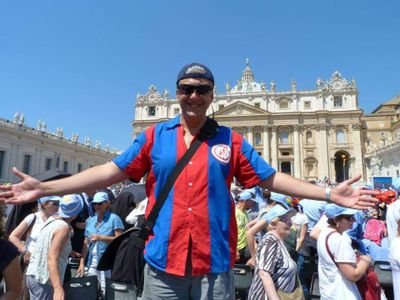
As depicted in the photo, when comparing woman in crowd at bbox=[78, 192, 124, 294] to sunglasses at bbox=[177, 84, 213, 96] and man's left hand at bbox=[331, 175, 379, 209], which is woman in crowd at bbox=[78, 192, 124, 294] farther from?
man's left hand at bbox=[331, 175, 379, 209]

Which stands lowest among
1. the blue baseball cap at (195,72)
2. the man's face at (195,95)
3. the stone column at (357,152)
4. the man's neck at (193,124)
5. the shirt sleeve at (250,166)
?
the shirt sleeve at (250,166)

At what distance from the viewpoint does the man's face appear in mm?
1899

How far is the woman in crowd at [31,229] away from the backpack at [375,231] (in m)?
4.61

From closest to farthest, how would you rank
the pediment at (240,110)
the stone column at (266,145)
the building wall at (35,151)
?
the building wall at (35,151)
the stone column at (266,145)
the pediment at (240,110)

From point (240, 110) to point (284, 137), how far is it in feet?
28.0

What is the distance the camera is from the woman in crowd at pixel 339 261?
9.05 ft

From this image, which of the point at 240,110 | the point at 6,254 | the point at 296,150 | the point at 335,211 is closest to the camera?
the point at 6,254

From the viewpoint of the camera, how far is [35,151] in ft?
112

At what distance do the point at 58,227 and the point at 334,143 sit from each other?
52.5 meters

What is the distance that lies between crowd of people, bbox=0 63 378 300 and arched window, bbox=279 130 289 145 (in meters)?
52.5

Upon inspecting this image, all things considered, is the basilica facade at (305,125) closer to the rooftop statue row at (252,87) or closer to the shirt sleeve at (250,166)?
the rooftop statue row at (252,87)

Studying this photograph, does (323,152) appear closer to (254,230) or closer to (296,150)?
(296,150)

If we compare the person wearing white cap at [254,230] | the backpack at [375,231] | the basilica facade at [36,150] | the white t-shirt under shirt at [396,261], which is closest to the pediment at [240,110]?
the basilica facade at [36,150]

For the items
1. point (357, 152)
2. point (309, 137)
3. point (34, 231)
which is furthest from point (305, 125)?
point (34, 231)
